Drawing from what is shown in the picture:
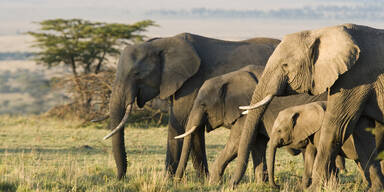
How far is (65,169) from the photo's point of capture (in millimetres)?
10242

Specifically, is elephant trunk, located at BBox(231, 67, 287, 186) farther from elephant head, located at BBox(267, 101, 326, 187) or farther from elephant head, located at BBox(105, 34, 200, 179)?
elephant head, located at BBox(105, 34, 200, 179)

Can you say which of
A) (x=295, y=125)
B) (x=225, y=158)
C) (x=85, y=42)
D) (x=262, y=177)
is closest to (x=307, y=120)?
(x=295, y=125)

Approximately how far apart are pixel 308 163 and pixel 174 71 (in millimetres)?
2889

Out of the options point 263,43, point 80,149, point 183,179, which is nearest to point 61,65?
point 80,149

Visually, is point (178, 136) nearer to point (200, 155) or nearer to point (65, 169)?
point (200, 155)

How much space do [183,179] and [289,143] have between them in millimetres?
1443

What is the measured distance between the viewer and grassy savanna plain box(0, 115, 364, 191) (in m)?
8.76

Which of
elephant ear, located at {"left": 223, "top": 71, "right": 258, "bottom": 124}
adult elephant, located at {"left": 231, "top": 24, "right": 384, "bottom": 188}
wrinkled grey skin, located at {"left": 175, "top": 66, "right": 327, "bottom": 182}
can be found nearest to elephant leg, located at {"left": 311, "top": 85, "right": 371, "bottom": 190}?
adult elephant, located at {"left": 231, "top": 24, "right": 384, "bottom": 188}

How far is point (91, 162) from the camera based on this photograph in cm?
1284

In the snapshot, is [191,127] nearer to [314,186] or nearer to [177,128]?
[177,128]

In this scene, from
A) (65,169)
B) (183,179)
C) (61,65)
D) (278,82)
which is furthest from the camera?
(61,65)

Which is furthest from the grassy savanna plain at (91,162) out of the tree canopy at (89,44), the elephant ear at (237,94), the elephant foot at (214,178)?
the tree canopy at (89,44)

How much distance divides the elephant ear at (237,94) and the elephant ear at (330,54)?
172cm

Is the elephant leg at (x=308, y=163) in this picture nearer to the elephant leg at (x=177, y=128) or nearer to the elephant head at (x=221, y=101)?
the elephant head at (x=221, y=101)
